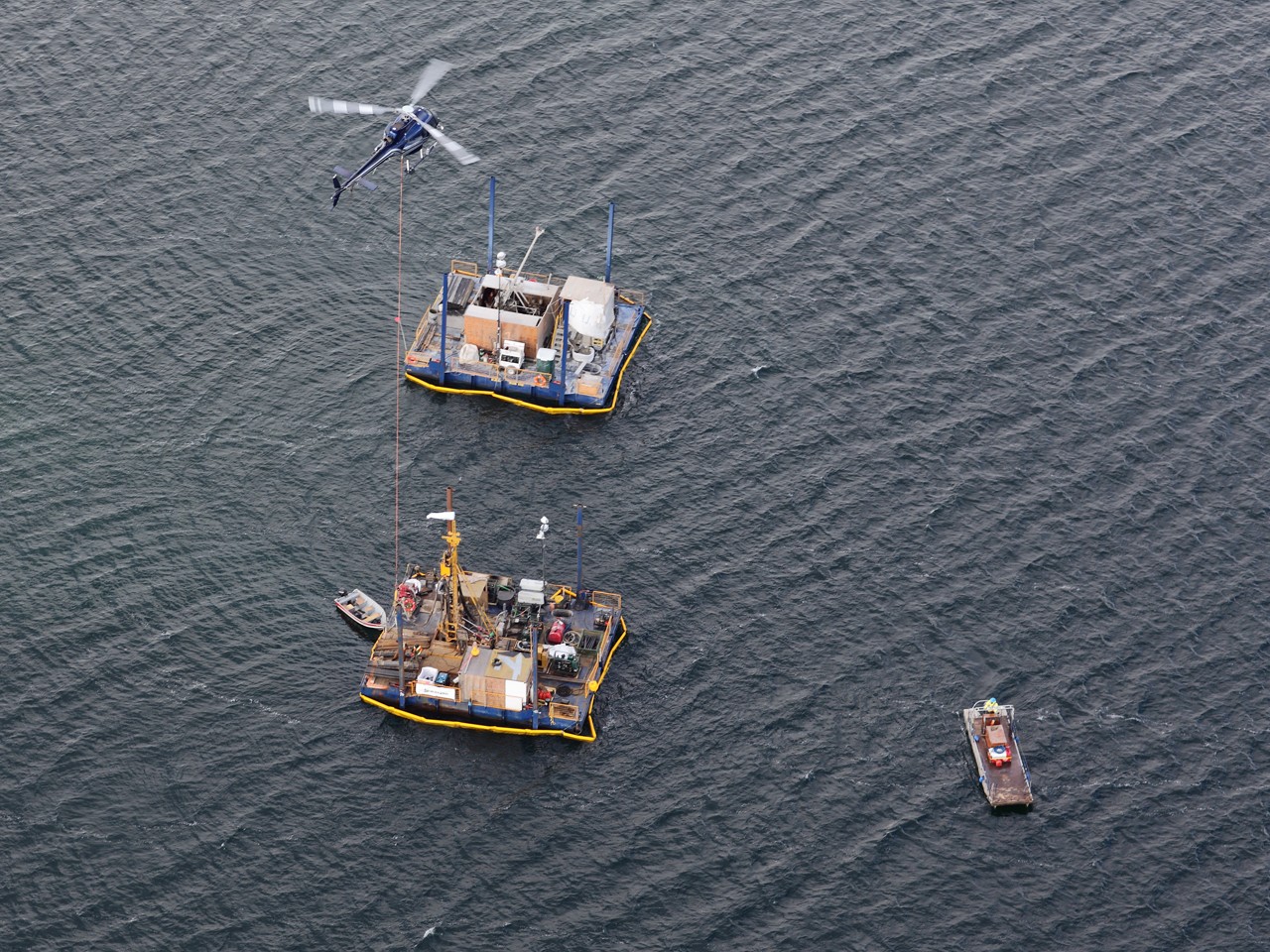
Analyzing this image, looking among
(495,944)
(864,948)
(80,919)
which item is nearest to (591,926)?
(495,944)

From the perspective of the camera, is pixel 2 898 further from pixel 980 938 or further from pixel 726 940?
pixel 980 938

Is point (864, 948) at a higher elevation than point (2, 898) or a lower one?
lower

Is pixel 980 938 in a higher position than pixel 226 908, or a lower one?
lower

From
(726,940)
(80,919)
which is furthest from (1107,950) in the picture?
(80,919)

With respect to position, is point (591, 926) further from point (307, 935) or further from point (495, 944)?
point (307, 935)

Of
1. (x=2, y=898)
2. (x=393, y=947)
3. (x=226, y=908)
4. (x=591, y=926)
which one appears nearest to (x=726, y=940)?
(x=591, y=926)

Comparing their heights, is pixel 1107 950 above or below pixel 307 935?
below

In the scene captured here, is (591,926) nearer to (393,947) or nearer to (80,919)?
(393,947)
